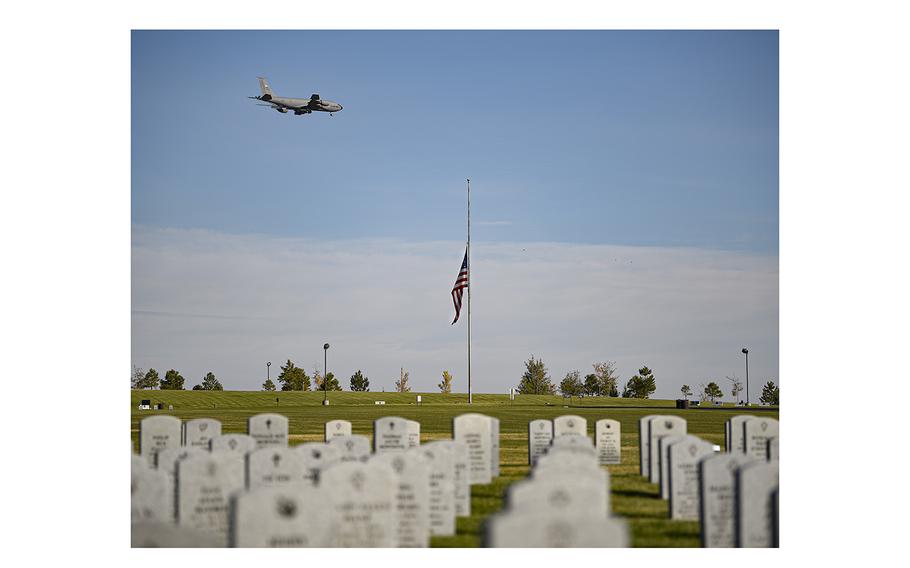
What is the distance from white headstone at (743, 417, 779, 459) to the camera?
18188mm

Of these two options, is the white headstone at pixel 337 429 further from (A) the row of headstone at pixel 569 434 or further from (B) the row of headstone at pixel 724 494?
(B) the row of headstone at pixel 724 494

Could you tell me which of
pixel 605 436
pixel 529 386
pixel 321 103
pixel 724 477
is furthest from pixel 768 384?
pixel 724 477

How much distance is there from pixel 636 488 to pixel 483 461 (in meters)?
2.71

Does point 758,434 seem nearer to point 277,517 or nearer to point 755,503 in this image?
point 755,503

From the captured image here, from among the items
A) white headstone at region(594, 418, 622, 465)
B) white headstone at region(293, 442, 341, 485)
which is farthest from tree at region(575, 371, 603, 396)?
white headstone at region(293, 442, 341, 485)

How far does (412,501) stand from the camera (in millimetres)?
12234

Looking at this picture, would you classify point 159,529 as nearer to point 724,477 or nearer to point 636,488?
point 724,477

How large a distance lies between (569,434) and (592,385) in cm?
8335

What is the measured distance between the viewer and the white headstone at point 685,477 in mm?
15180

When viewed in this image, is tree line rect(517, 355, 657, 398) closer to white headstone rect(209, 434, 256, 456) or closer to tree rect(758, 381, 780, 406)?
tree rect(758, 381, 780, 406)

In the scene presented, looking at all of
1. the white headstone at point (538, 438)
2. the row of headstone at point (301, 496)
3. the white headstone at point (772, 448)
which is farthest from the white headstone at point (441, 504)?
the white headstone at point (538, 438)

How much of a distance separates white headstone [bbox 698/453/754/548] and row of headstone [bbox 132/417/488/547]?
122 inches

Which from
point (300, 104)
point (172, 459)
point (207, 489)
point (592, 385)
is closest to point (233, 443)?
point (172, 459)

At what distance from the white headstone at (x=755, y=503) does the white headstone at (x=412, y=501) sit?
3.33m
